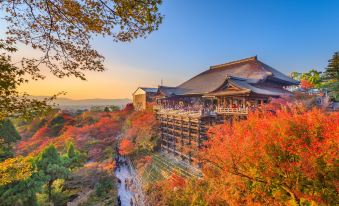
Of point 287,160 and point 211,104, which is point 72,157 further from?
point 287,160

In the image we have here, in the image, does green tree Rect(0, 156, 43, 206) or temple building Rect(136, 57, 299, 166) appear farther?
temple building Rect(136, 57, 299, 166)

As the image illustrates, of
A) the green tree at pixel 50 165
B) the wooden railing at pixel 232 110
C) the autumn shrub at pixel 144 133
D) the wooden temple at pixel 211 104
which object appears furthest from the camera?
the autumn shrub at pixel 144 133

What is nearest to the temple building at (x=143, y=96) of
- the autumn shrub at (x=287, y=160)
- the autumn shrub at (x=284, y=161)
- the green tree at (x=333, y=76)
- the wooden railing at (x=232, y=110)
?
the wooden railing at (x=232, y=110)

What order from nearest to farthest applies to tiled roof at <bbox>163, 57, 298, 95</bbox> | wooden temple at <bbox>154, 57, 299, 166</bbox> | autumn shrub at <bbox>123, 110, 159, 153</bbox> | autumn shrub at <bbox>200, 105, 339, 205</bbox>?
autumn shrub at <bbox>200, 105, 339, 205</bbox>, wooden temple at <bbox>154, 57, 299, 166</bbox>, tiled roof at <bbox>163, 57, 298, 95</bbox>, autumn shrub at <bbox>123, 110, 159, 153</bbox>

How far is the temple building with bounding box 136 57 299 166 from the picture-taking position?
16.7 metres

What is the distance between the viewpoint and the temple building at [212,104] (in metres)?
16.7

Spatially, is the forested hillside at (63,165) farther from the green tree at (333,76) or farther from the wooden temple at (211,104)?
the green tree at (333,76)

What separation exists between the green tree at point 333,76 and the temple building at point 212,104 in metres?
3.70

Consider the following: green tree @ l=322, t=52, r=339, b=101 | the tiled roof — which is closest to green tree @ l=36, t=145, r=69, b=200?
the tiled roof

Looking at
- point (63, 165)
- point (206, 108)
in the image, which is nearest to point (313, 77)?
point (206, 108)

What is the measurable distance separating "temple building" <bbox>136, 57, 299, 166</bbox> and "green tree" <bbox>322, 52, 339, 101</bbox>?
3702 millimetres

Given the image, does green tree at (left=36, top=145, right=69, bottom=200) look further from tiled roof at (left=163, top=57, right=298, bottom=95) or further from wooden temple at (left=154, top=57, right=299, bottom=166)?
tiled roof at (left=163, top=57, right=298, bottom=95)

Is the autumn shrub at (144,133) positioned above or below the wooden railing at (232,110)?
below

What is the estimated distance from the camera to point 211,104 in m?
22.9
